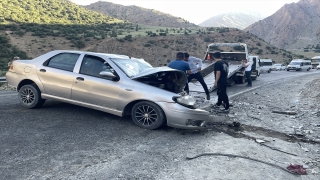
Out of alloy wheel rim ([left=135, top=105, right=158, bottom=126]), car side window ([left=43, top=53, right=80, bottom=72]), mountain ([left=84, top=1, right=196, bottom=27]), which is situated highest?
mountain ([left=84, top=1, right=196, bottom=27])

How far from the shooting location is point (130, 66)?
6297 mm

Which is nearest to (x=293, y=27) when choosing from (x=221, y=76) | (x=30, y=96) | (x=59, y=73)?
(x=221, y=76)

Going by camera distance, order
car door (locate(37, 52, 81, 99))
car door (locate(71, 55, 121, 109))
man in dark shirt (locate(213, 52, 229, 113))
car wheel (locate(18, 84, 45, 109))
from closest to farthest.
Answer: car door (locate(71, 55, 121, 109))
car door (locate(37, 52, 81, 99))
car wheel (locate(18, 84, 45, 109))
man in dark shirt (locate(213, 52, 229, 113))

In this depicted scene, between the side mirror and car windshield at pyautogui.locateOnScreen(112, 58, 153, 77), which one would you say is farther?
car windshield at pyautogui.locateOnScreen(112, 58, 153, 77)

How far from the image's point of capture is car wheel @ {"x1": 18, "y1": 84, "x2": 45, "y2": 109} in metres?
6.49

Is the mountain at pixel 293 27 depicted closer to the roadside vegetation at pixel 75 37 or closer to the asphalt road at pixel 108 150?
the roadside vegetation at pixel 75 37

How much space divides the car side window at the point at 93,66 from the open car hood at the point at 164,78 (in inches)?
29.2

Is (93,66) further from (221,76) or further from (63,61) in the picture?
(221,76)

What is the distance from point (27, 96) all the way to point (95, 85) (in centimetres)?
199

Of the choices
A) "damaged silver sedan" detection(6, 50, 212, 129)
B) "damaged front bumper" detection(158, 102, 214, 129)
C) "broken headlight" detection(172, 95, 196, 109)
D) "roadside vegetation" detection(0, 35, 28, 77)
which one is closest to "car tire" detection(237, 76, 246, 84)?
"damaged silver sedan" detection(6, 50, 212, 129)

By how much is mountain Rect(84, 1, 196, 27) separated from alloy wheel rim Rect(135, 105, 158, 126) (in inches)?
3485

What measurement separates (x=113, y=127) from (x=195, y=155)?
203cm

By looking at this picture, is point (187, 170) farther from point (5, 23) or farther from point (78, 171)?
point (5, 23)

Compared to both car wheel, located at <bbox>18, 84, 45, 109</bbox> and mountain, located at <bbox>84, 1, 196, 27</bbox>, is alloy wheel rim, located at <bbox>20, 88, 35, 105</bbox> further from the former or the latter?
mountain, located at <bbox>84, 1, 196, 27</bbox>
